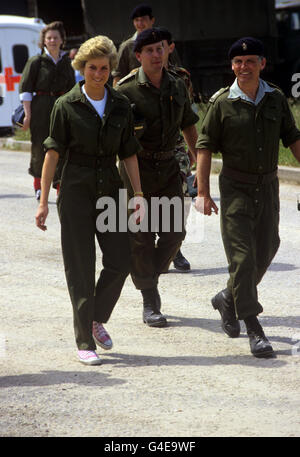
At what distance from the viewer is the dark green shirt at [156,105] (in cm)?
630

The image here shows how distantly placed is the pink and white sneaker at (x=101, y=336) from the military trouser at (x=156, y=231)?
723mm

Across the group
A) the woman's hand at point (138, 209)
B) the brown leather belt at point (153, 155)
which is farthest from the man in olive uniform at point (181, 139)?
the woman's hand at point (138, 209)

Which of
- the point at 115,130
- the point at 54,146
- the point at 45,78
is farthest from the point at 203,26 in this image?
the point at 54,146

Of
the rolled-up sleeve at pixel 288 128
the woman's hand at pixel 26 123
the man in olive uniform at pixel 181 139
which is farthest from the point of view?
the woman's hand at pixel 26 123

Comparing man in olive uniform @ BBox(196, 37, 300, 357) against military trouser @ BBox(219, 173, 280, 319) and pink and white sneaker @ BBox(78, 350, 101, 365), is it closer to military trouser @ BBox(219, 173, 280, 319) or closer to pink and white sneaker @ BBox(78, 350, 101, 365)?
military trouser @ BBox(219, 173, 280, 319)

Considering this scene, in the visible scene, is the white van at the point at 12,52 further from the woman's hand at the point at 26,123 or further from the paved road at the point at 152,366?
the paved road at the point at 152,366

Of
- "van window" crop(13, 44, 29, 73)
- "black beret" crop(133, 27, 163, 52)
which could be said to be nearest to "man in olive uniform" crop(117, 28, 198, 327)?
"black beret" crop(133, 27, 163, 52)

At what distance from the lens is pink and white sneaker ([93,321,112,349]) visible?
19.3 feet

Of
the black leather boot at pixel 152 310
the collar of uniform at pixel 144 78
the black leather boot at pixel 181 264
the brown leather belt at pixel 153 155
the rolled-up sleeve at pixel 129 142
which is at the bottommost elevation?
the black leather boot at pixel 181 264

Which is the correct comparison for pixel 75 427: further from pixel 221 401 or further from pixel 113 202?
pixel 113 202

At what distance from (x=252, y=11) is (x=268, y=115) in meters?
16.8

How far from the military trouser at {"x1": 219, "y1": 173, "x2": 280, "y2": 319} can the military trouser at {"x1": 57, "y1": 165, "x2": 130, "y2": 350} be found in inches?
24.5

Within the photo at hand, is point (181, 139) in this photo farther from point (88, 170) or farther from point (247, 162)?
point (88, 170)

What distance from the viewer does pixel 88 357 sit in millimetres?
5621
